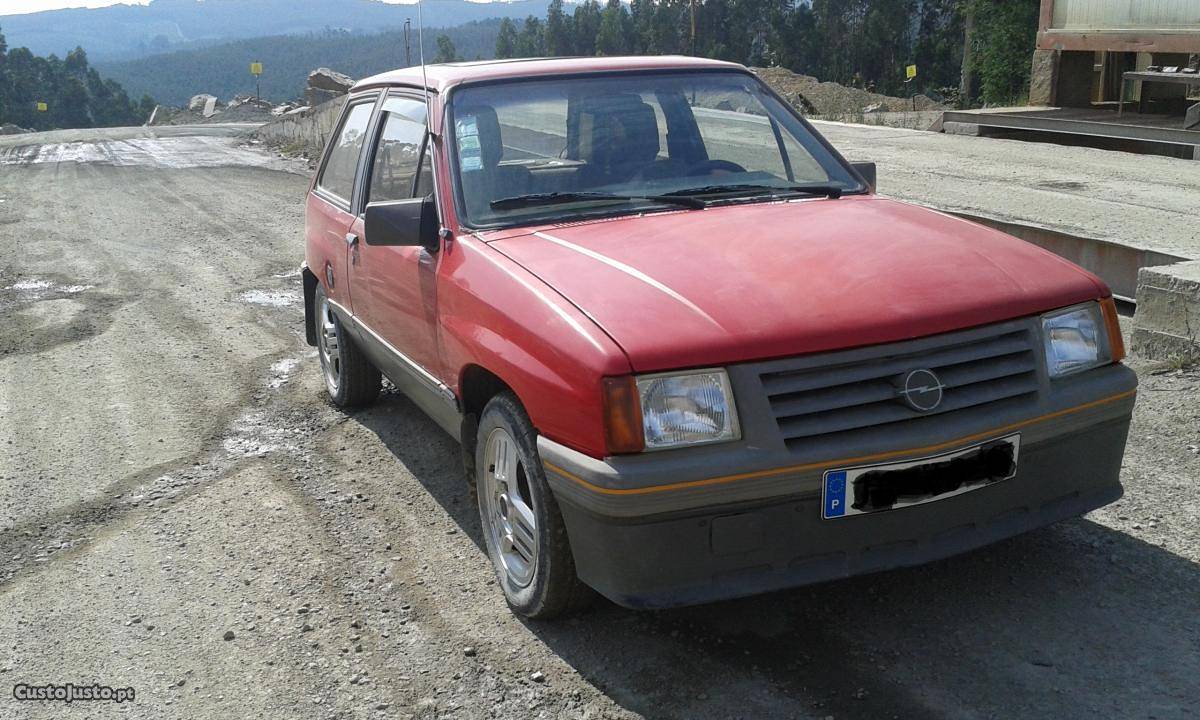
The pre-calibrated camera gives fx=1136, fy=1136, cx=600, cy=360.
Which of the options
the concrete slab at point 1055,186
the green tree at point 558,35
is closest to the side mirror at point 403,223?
the concrete slab at point 1055,186

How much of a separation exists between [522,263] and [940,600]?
1703mm

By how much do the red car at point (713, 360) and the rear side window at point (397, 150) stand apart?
234 mm

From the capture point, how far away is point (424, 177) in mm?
4531

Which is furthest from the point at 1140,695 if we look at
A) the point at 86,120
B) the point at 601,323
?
the point at 86,120

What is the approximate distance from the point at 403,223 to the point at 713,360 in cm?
157

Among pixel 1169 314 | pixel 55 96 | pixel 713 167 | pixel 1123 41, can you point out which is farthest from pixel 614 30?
pixel 713 167

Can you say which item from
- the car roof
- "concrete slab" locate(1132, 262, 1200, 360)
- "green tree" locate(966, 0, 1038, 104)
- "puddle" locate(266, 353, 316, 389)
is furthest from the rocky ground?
the car roof

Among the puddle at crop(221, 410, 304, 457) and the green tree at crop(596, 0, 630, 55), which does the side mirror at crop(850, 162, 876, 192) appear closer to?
the puddle at crop(221, 410, 304, 457)

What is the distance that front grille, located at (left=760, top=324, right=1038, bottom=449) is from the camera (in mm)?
3033

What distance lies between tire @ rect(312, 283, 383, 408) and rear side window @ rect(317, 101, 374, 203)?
603 mm

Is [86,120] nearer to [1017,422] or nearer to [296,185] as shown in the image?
[296,185]

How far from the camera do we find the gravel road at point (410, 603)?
317 cm

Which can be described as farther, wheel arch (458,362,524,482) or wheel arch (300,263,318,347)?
wheel arch (300,263,318,347)

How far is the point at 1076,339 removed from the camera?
11.3 ft
